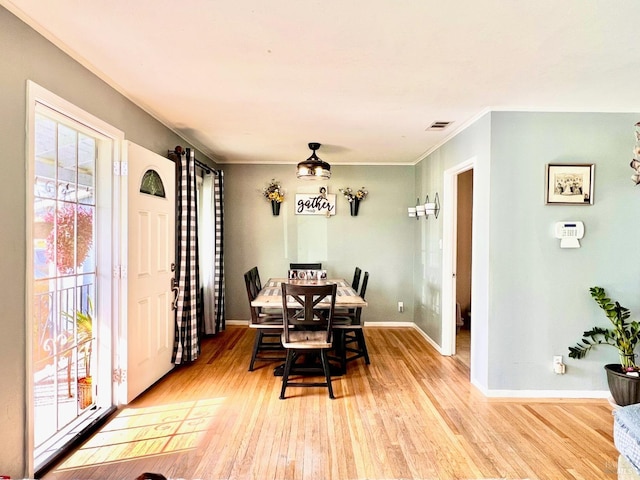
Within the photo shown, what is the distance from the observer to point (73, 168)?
A: 2.49m

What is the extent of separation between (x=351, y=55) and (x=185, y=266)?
254 cm

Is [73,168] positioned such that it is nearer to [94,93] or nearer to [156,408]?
[94,93]

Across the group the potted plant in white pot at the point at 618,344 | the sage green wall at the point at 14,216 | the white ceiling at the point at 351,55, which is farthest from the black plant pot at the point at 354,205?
the sage green wall at the point at 14,216

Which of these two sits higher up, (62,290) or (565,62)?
(565,62)

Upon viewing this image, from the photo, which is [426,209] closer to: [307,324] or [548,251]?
[548,251]

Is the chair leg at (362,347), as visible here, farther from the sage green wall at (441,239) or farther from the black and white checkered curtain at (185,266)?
the black and white checkered curtain at (185,266)

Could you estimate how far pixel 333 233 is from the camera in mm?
5441

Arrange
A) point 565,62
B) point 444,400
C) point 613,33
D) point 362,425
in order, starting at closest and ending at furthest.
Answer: point 613,33 → point 565,62 → point 362,425 → point 444,400

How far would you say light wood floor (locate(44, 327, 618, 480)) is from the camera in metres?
2.06

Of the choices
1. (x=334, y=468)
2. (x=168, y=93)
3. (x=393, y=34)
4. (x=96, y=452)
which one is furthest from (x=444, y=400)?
(x=168, y=93)

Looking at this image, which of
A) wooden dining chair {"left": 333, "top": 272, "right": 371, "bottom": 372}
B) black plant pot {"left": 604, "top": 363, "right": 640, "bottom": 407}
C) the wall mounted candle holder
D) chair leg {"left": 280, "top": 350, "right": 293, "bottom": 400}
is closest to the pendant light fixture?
wooden dining chair {"left": 333, "top": 272, "right": 371, "bottom": 372}

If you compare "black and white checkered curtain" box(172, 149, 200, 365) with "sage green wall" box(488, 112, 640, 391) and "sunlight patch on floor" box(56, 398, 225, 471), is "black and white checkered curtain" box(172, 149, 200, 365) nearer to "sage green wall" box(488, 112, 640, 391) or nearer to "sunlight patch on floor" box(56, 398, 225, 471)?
"sunlight patch on floor" box(56, 398, 225, 471)

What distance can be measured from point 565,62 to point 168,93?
2.71 metres

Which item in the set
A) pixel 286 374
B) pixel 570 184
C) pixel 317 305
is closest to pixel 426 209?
pixel 570 184
